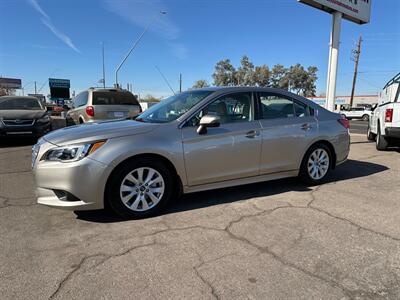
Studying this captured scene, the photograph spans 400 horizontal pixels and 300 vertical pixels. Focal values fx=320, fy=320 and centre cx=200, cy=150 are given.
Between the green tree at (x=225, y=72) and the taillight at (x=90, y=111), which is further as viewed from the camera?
the green tree at (x=225, y=72)

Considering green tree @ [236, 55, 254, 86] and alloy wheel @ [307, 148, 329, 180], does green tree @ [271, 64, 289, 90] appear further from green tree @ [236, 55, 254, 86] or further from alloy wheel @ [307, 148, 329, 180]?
alloy wheel @ [307, 148, 329, 180]

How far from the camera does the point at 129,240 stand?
3289 mm

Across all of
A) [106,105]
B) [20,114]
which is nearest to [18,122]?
[20,114]

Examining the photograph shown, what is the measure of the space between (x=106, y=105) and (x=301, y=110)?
235 inches

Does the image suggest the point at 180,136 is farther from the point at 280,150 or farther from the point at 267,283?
the point at 267,283

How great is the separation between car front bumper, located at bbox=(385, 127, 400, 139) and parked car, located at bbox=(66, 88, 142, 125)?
21.8 feet

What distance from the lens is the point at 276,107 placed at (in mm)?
4969

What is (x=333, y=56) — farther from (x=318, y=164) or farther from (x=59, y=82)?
(x=59, y=82)

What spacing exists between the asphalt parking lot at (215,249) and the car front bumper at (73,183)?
0.30m

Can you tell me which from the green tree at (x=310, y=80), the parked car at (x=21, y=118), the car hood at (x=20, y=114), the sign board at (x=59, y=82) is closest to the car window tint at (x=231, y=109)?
the parked car at (x=21, y=118)

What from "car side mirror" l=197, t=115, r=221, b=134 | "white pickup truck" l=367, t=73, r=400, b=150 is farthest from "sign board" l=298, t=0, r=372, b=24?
"car side mirror" l=197, t=115, r=221, b=134

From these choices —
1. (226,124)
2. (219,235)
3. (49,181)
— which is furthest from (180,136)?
(49,181)

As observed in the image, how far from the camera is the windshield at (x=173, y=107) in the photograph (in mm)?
4354

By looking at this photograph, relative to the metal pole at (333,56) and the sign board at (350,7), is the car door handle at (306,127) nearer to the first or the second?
the metal pole at (333,56)
